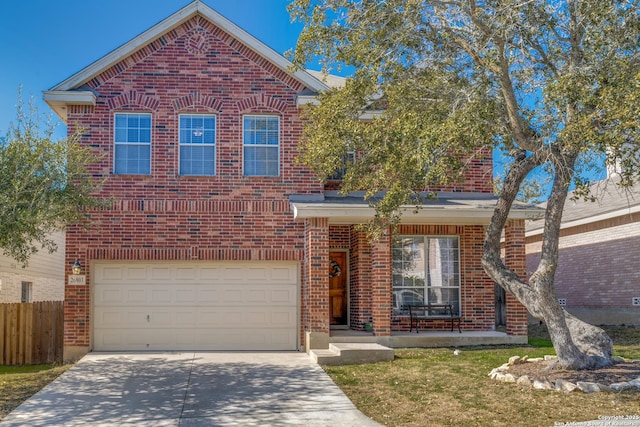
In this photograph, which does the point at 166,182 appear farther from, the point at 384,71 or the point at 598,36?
the point at 598,36

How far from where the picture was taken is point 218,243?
14.9 m

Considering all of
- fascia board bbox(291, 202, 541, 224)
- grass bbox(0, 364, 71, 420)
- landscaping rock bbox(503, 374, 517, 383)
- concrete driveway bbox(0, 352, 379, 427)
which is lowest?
grass bbox(0, 364, 71, 420)

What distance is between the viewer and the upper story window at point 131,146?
589 inches

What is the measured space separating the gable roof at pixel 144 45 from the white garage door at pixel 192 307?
3.80 metres

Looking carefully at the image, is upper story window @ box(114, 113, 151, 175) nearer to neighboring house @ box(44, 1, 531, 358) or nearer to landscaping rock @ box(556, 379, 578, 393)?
neighboring house @ box(44, 1, 531, 358)

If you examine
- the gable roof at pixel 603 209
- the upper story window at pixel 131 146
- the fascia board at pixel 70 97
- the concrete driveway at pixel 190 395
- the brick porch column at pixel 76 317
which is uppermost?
the fascia board at pixel 70 97

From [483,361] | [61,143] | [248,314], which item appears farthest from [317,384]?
[61,143]

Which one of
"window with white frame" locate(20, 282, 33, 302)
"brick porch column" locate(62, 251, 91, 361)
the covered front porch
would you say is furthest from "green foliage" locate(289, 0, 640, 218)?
"window with white frame" locate(20, 282, 33, 302)

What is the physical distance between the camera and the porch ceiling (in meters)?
14.1

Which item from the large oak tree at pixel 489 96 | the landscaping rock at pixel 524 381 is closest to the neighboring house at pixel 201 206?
the large oak tree at pixel 489 96

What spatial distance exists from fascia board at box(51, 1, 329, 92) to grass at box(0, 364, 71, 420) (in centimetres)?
608

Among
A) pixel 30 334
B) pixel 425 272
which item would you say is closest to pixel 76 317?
pixel 30 334

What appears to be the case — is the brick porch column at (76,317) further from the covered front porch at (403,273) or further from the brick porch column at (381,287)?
the brick porch column at (381,287)

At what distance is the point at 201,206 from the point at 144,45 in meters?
3.95
